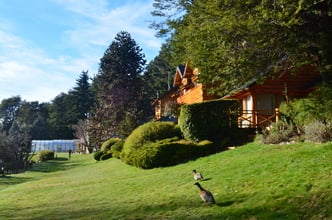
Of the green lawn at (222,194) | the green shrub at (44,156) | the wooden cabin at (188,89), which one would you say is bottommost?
the green lawn at (222,194)

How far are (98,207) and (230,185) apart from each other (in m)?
3.74

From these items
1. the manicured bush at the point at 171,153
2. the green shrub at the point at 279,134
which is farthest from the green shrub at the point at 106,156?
the green shrub at the point at 279,134

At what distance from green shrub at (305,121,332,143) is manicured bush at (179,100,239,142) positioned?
738 cm

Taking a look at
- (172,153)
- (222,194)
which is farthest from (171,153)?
(222,194)

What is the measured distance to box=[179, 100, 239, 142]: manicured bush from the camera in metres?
21.8

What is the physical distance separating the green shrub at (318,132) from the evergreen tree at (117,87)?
42.2 m

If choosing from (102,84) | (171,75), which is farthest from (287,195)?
(171,75)

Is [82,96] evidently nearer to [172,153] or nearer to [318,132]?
[172,153]

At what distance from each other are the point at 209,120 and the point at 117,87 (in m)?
47.3

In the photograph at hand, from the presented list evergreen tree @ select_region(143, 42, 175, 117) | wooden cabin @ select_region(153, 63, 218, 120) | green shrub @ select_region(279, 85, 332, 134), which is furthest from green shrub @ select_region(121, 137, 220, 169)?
evergreen tree @ select_region(143, 42, 175, 117)

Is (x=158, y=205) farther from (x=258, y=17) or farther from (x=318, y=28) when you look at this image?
(x=318, y=28)

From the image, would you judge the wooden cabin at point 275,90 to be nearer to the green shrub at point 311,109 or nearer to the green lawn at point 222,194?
the green shrub at point 311,109

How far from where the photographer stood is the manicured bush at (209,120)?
71.4ft

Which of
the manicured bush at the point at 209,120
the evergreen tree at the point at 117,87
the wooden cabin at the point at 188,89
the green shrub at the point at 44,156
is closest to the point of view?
the manicured bush at the point at 209,120
